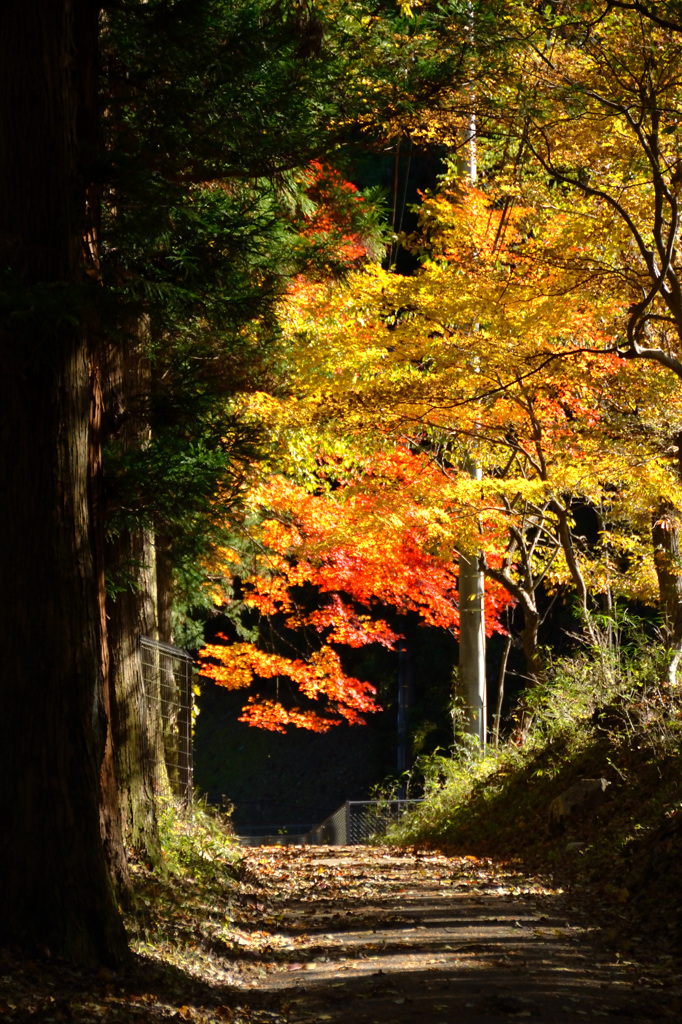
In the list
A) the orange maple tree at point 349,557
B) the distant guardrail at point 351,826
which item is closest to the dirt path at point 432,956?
the orange maple tree at point 349,557

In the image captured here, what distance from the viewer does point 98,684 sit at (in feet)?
15.6

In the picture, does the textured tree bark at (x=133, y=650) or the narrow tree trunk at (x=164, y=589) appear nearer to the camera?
the textured tree bark at (x=133, y=650)

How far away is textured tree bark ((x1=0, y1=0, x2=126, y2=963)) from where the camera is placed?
14.6 ft

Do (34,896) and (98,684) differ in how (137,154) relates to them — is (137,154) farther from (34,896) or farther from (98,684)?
(34,896)

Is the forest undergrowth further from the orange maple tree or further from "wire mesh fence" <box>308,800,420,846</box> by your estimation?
the orange maple tree

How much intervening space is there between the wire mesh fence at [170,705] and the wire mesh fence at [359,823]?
5.35 meters

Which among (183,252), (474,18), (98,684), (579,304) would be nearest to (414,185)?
(579,304)

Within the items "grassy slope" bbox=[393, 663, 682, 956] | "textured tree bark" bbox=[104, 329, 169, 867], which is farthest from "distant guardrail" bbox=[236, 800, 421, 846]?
"textured tree bark" bbox=[104, 329, 169, 867]

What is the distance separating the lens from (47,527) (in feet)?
15.3

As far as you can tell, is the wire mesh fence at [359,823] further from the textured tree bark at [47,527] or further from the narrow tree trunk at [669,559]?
the textured tree bark at [47,527]

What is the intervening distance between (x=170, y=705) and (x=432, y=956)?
4293 millimetres

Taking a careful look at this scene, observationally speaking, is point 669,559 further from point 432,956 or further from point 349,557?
point 432,956

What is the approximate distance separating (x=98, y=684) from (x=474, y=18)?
644 centimetres

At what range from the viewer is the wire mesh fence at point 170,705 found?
8.11 metres
